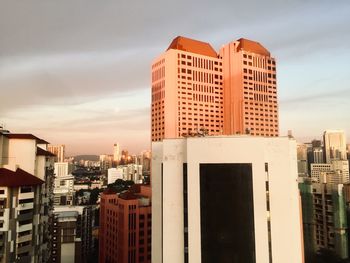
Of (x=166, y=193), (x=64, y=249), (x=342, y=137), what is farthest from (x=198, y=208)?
(x=342, y=137)

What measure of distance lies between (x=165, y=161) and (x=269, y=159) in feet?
27.7

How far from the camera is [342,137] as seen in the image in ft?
457

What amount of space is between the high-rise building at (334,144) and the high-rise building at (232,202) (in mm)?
123788

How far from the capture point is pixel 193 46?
270 ft

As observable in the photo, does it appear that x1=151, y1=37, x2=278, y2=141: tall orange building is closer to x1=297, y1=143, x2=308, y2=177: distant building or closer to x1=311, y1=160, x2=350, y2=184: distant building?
x1=311, y1=160, x2=350, y2=184: distant building

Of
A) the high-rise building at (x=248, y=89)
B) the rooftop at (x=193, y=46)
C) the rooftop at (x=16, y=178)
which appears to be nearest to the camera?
the rooftop at (x=16, y=178)

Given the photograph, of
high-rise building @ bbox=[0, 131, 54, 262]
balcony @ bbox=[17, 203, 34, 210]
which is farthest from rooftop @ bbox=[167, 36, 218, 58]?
balcony @ bbox=[17, 203, 34, 210]

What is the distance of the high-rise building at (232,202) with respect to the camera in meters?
25.9

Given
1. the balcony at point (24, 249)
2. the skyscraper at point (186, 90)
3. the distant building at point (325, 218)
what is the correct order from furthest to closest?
the skyscraper at point (186, 90) < the distant building at point (325, 218) < the balcony at point (24, 249)

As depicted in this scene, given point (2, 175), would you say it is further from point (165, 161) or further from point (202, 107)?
point (202, 107)

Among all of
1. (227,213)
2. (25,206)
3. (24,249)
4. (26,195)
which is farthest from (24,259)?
(227,213)

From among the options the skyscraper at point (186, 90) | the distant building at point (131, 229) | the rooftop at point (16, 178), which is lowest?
the distant building at point (131, 229)

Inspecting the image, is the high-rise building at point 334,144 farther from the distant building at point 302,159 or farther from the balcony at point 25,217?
the balcony at point 25,217

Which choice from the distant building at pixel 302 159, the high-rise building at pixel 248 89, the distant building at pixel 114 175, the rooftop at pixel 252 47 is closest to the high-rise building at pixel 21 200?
the high-rise building at pixel 248 89
